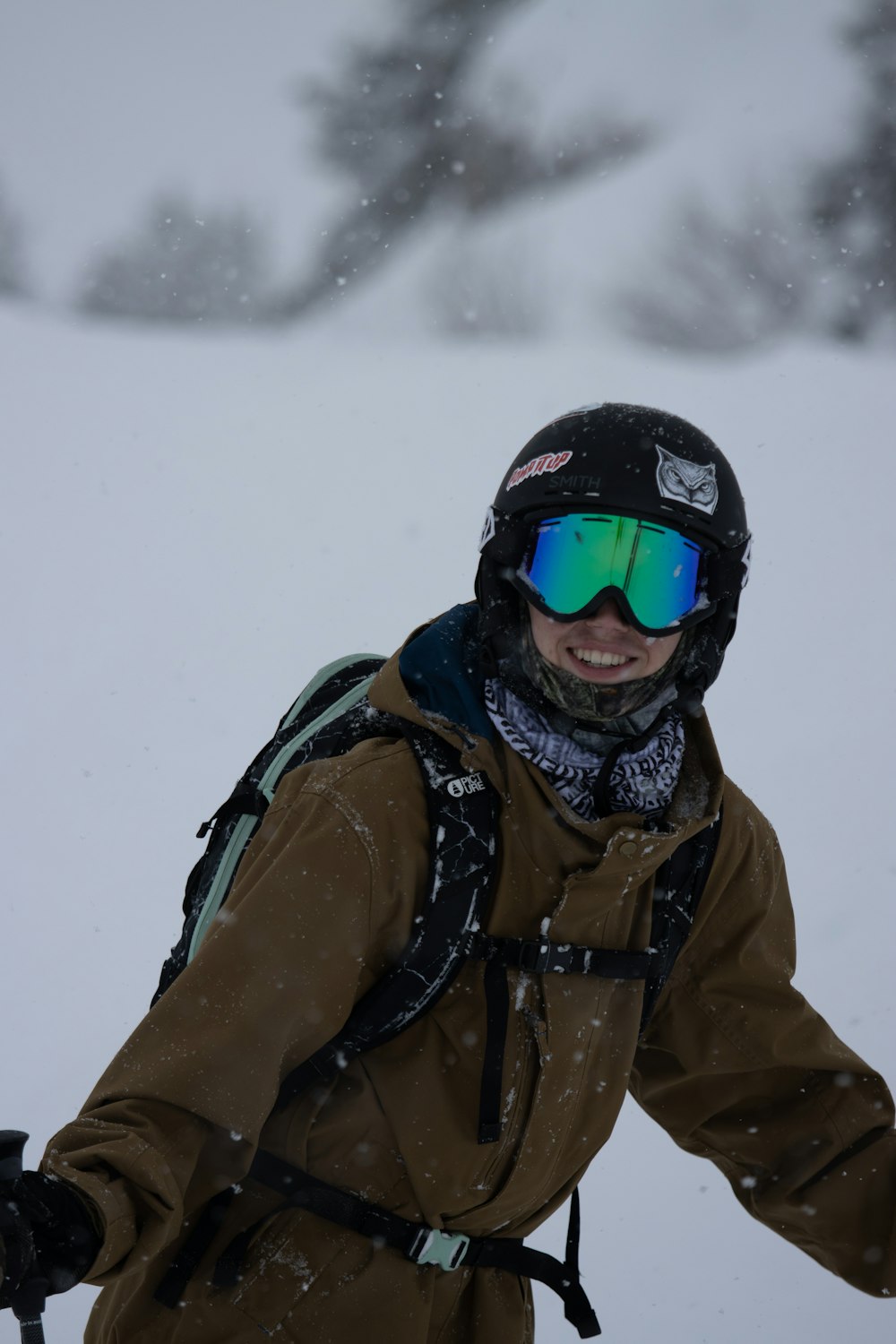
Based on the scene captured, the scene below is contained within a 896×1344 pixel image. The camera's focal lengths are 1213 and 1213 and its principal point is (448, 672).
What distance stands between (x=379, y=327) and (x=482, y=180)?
5.76 ft

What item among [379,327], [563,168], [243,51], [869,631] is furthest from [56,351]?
[869,631]

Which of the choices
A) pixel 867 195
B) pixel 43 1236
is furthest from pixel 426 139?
pixel 43 1236

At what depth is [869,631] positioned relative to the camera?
23.3 ft

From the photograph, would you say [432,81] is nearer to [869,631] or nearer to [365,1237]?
[869,631]

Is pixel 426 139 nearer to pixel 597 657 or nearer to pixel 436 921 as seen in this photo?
pixel 597 657

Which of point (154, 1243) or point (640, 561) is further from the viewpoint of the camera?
point (640, 561)

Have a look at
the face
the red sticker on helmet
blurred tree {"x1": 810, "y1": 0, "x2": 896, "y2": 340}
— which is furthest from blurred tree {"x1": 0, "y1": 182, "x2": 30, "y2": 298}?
the face

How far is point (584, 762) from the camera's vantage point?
5.92ft

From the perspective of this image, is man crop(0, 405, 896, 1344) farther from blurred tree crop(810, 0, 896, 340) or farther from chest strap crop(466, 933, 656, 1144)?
blurred tree crop(810, 0, 896, 340)

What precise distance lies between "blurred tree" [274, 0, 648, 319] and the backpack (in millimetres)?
8411

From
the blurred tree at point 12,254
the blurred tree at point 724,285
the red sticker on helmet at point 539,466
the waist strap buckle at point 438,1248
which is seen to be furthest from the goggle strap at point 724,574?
the blurred tree at point 12,254

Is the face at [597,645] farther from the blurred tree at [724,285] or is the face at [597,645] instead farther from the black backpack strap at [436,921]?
the blurred tree at [724,285]

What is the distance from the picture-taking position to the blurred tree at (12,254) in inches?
355

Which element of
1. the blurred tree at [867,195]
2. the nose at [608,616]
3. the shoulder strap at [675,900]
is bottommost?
the shoulder strap at [675,900]
